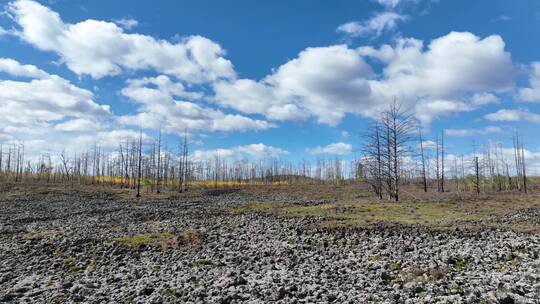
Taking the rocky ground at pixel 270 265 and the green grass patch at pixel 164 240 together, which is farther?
the green grass patch at pixel 164 240

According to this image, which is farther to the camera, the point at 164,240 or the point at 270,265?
the point at 164,240

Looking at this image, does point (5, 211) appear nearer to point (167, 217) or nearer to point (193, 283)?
point (167, 217)

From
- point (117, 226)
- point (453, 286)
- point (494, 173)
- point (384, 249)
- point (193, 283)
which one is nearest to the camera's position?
point (453, 286)

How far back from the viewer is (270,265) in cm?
1384

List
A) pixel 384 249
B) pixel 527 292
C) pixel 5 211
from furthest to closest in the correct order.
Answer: pixel 5 211, pixel 384 249, pixel 527 292

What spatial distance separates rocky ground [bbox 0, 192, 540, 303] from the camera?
958 cm

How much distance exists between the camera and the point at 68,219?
32.3m

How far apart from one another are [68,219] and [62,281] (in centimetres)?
2204

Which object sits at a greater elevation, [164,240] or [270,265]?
[270,265]

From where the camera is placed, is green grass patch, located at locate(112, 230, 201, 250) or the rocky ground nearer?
the rocky ground

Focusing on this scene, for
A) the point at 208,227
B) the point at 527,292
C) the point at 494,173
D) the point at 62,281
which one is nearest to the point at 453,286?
the point at 527,292

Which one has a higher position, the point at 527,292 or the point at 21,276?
the point at 527,292

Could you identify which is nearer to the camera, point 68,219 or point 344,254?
point 344,254

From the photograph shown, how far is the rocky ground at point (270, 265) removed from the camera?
9.58 m
